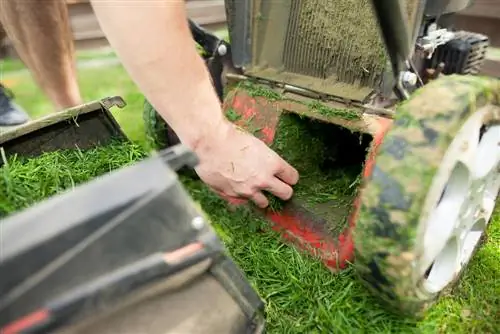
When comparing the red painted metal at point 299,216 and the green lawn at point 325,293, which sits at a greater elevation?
the red painted metal at point 299,216

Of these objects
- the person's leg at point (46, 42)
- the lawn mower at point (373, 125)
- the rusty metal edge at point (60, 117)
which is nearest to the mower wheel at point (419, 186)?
the lawn mower at point (373, 125)

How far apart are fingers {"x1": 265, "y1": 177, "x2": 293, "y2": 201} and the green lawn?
0.13 metres

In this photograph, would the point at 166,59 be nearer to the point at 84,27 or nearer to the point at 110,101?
the point at 110,101

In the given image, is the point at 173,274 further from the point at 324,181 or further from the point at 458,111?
the point at 324,181

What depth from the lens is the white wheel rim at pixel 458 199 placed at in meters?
0.92

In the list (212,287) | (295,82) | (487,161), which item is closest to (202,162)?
(212,287)

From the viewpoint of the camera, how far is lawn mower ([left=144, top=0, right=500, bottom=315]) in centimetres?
89

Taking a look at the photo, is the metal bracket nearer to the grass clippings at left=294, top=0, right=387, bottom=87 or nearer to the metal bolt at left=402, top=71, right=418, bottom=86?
the grass clippings at left=294, top=0, right=387, bottom=87

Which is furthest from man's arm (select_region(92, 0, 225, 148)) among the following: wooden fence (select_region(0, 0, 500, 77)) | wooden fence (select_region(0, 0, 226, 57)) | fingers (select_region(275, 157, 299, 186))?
wooden fence (select_region(0, 0, 226, 57))

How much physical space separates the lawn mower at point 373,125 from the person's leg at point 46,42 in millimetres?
567

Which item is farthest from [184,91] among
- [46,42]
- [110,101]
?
[46,42]

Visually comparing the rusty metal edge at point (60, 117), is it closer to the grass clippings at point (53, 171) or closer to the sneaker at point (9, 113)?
the grass clippings at point (53, 171)

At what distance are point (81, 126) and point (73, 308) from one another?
0.74 meters

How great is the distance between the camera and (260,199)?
1298mm
